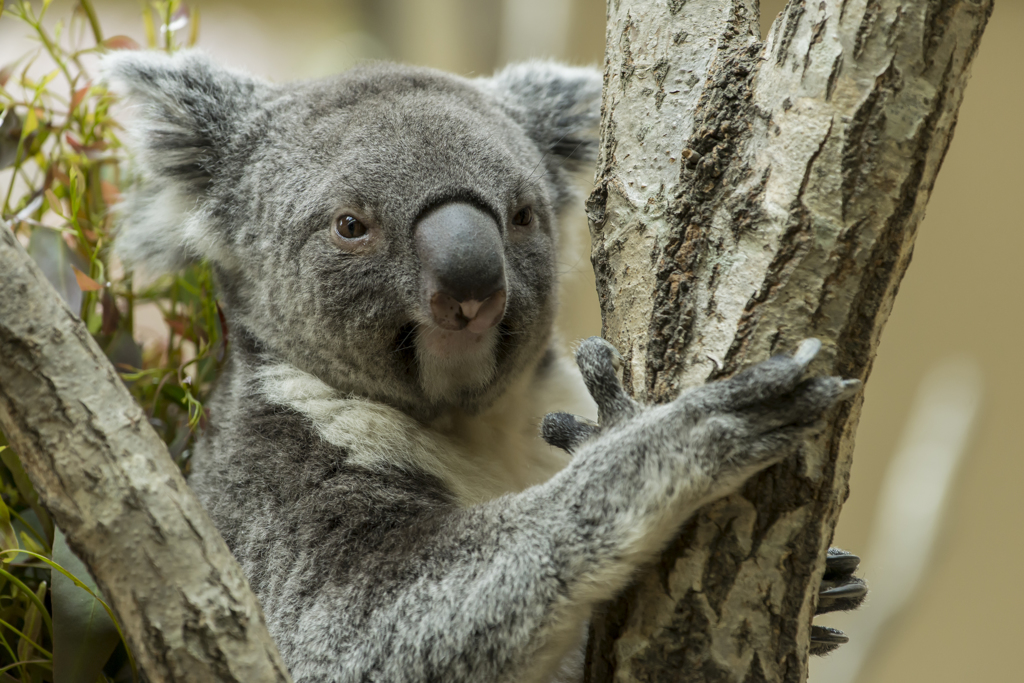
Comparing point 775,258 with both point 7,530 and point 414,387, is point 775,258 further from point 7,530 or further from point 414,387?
point 7,530

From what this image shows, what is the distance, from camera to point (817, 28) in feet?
4.87

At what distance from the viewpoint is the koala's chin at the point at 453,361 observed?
6.81ft

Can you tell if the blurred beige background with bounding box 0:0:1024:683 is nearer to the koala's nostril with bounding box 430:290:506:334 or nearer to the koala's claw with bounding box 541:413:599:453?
the koala's nostril with bounding box 430:290:506:334

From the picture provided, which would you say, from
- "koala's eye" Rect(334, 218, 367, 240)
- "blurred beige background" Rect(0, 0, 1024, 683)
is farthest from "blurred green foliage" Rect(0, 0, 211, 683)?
"blurred beige background" Rect(0, 0, 1024, 683)

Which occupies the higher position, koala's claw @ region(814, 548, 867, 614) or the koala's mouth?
the koala's mouth

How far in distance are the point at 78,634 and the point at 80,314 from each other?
1.09 m

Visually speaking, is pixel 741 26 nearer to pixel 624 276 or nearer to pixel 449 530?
pixel 624 276

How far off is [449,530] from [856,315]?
95 cm

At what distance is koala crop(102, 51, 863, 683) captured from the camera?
160cm

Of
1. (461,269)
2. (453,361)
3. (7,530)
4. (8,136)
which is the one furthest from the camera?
(8,136)

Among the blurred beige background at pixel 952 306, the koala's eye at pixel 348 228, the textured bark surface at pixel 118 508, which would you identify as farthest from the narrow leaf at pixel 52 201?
the blurred beige background at pixel 952 306

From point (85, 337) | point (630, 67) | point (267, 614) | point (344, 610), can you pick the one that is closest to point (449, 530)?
point (344, 610)

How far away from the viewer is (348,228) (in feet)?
6.97

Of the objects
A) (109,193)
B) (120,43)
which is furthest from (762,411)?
(120,43)
